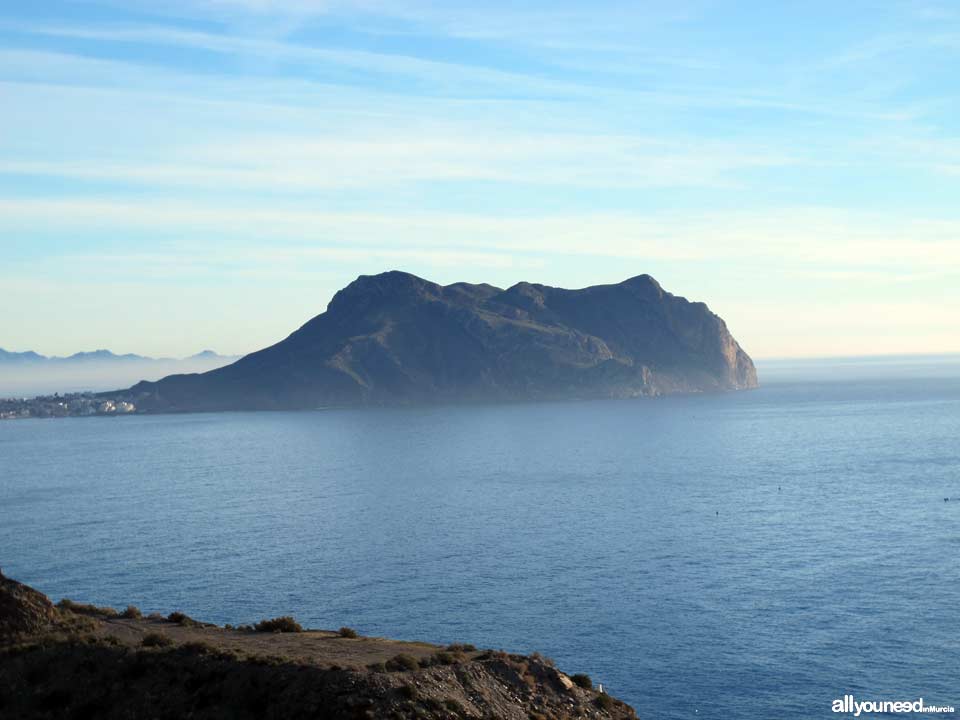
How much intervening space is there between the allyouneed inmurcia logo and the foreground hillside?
1757 centimetres

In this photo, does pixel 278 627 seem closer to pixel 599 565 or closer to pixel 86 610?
pixel 86 610

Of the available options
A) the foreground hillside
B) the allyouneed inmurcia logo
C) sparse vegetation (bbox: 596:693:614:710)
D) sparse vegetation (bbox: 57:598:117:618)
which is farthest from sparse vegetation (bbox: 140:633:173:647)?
the allyouneed inmurcia logo

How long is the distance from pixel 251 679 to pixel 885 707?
127 feet

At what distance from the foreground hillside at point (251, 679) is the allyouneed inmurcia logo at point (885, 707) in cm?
1757

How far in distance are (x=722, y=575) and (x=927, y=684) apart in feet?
102

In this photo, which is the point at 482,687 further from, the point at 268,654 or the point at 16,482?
the point at 16,482

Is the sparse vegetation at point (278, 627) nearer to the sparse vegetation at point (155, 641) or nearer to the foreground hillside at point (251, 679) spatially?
the foreground hillside at point (251, 679)

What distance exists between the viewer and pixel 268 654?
4478 cm

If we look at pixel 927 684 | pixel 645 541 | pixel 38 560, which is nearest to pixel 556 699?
pixel 927 684

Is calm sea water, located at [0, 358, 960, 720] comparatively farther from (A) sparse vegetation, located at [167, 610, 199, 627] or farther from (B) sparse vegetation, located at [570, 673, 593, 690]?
(A) sparse vegetation, located at [167, 610, 199, 627]

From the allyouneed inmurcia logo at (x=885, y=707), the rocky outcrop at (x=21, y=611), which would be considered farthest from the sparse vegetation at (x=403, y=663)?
the allyouneed inmurcia logo at (x=885, y=707)

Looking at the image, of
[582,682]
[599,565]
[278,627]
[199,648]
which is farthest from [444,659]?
[599,565]

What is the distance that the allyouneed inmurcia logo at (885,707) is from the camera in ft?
187

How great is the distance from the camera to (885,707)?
57.4 metres
